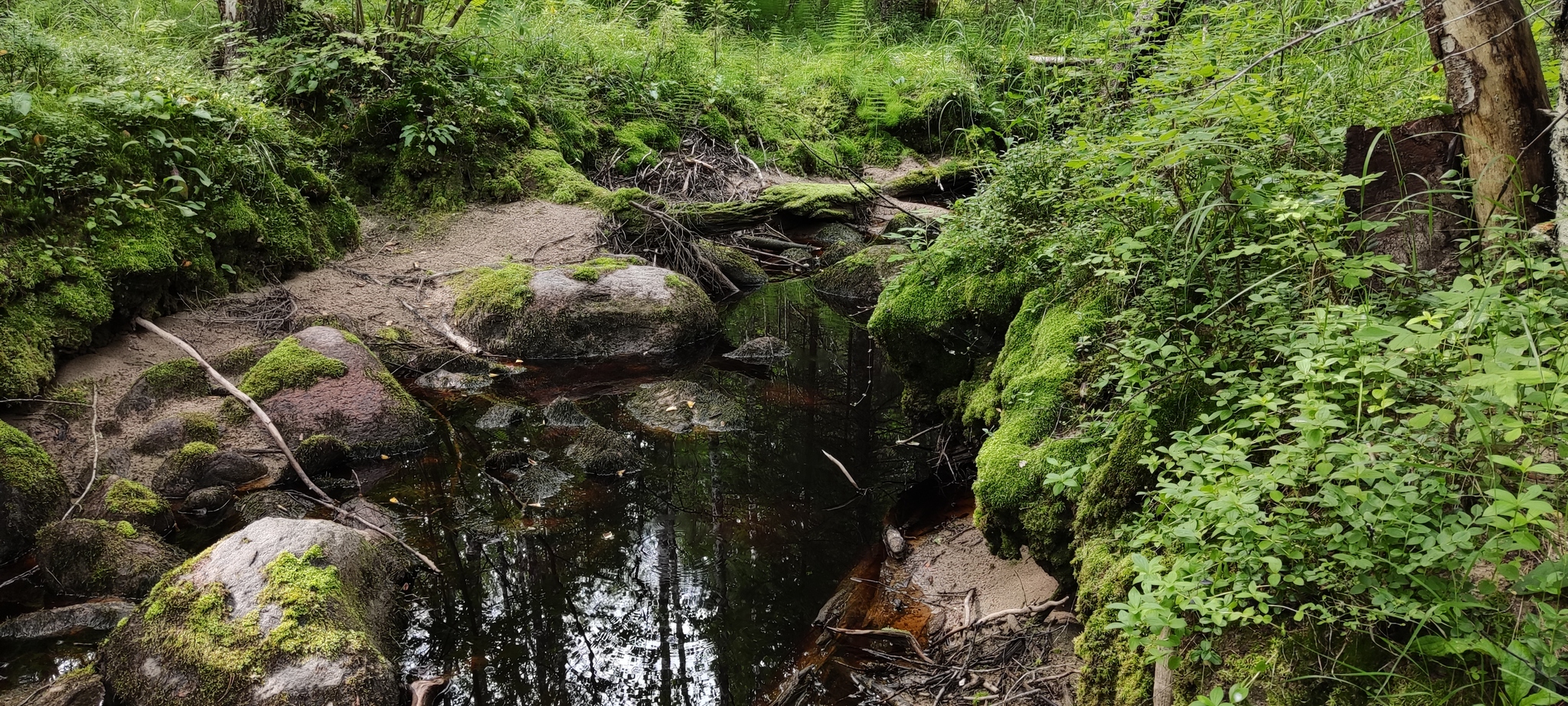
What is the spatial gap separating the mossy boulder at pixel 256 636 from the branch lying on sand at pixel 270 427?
0.70 m

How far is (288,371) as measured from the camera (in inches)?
225

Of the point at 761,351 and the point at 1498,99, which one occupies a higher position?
the point at 1498,99

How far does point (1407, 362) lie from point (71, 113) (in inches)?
307

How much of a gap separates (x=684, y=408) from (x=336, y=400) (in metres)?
2.37

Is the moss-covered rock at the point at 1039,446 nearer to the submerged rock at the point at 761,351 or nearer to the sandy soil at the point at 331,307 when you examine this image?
the submerged rock at the point at 761,351

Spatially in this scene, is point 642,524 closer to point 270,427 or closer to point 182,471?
point 270,427

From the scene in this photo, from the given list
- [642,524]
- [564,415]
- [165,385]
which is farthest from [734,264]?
[165,385]

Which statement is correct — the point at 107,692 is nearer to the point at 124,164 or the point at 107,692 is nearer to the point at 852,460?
the point at 852,460

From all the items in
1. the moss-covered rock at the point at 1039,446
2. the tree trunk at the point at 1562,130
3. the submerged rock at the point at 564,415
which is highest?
the tree trunk at the point at 1562,130

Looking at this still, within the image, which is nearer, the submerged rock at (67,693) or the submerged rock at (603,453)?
the submerged rock at (67,693)

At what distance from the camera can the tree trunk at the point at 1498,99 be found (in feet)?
8.69

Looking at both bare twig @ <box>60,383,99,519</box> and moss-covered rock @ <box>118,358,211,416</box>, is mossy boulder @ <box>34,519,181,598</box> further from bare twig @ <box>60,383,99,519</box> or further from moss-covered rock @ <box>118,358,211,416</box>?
moss-covered rock @ <box>118,358,211,416</box>

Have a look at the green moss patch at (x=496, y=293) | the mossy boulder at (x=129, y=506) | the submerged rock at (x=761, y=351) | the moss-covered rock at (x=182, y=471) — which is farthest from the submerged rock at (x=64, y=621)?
the submerged rock at (x=761, y=351)

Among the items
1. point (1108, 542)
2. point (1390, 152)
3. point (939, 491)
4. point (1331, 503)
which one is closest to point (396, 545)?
point (939, 491)
